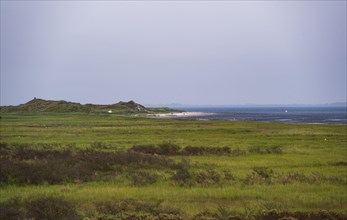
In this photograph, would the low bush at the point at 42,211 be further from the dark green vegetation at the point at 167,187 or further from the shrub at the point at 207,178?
the shrub at the point at 207,178

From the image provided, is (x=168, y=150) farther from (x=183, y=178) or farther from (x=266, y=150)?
(x=183, y=178)

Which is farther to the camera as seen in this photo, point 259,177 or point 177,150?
point 177,150

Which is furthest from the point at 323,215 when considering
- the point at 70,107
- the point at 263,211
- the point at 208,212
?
the point at 70,107

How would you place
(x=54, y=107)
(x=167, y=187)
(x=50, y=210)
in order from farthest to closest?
(x=54, y=107)
(x=167, y=187)
(x=50, y=210)

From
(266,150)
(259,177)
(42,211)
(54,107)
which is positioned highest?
(54,107)

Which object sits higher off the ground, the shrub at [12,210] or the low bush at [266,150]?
the shrub at [12,210]

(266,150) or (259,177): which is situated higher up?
(259,177)

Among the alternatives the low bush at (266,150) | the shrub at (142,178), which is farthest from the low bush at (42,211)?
the low bush at (266,150)

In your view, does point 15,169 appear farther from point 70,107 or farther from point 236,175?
point 70,107

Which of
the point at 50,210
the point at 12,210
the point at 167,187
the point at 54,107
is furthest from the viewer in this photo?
the point at 54,107

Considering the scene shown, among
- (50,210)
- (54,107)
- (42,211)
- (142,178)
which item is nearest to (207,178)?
(142,178)

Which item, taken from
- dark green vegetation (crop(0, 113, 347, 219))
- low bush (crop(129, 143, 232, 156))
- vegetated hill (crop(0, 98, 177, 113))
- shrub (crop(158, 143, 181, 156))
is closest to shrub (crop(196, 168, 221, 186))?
dark green vegetation (crop(0, 113, 347, 219))

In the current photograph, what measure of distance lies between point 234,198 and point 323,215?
12.3ft

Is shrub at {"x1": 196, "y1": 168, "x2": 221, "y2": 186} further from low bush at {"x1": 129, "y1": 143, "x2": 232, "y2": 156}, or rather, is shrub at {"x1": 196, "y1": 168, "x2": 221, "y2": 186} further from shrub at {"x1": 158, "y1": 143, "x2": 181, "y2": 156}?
shrub at {"x1": 158, "y1": 143, "x2": 181, "y2": 156}
